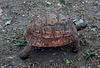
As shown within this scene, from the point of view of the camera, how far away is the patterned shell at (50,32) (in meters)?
2.67

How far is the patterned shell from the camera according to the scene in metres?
2.67

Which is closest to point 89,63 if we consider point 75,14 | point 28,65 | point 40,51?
point 40,51

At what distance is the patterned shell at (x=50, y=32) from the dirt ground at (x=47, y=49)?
46 cm

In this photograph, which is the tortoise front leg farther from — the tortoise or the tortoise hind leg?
the tortoise hind leg

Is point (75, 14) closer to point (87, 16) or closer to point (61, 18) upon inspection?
point (87, 16)

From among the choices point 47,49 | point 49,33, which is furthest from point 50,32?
point 47,49

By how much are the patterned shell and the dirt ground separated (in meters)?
0.46

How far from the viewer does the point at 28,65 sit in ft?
9.04

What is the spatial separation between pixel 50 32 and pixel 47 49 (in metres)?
0.71

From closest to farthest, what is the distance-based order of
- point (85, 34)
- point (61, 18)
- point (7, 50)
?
point (61, 18), point (7, 50), point (85, 34)

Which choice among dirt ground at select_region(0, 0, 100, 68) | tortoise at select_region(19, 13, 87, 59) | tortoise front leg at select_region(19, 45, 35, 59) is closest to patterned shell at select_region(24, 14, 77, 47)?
tortoise at select_region(19, 13, 87, 59)

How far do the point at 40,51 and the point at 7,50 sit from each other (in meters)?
0.86

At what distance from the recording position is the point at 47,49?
321 centimetres

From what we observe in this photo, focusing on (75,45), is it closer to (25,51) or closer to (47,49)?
(47,49)
